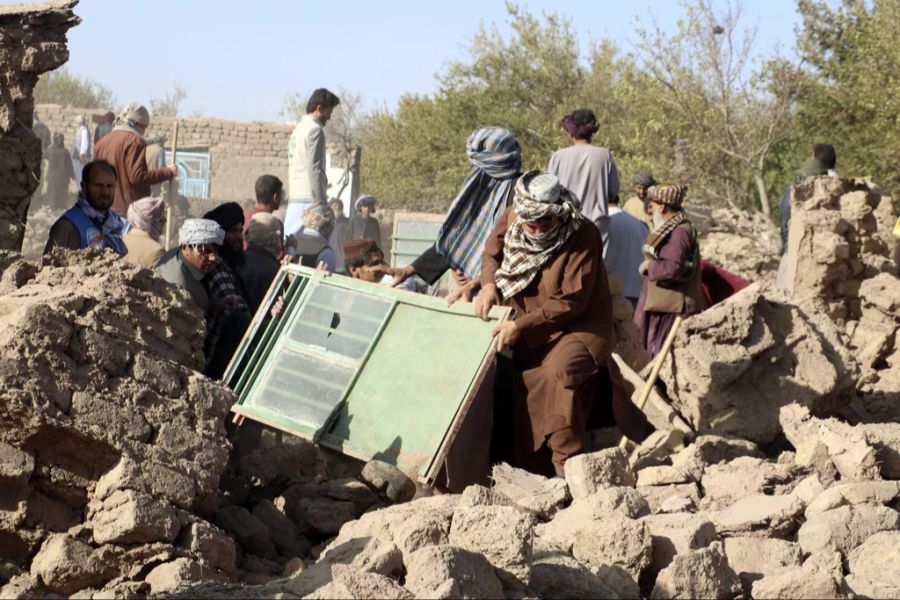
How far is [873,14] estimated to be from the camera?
19.1 metres

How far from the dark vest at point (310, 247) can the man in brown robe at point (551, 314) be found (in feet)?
9.04

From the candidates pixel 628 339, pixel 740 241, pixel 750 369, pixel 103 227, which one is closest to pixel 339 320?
pixel 103 227

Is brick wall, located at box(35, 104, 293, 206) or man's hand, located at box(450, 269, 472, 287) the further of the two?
brick wall, located at box(35, 104, 293, 206)

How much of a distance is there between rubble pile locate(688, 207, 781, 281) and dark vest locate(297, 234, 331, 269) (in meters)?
8.13

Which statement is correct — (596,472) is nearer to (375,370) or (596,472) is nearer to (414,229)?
(375,370)

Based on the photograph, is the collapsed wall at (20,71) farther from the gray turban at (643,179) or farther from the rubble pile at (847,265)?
the rubble pile at (847,265)

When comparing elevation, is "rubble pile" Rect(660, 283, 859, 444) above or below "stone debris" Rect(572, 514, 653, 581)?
above

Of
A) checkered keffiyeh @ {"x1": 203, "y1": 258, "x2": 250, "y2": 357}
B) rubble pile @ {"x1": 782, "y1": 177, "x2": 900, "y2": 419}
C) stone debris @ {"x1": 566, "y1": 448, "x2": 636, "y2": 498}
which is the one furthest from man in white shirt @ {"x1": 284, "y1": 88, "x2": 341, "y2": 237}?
rubble pile @ {"x1": 782, "y1": 177, "x2": 900, "y2": 419}

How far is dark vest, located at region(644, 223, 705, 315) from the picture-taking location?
27.6 feet

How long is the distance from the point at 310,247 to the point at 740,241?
9302 millimetres

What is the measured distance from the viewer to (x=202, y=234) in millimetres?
7027

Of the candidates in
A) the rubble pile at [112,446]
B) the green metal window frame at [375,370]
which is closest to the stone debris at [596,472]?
the green metal window frame at [375,370]

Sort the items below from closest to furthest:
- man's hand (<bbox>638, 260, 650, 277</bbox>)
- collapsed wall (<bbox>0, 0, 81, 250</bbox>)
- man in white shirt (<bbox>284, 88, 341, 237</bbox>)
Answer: collapsed wall (<bbox>0, 0, 81, 250</bbox>) < man's hand (<bbox>638, 260, 650, 277</bbox>) < man in white shirt (<bbox>284, 88, 341, 237</bbox>)

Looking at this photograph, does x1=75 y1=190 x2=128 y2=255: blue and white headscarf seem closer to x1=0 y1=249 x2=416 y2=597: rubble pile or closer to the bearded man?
x1=0 y1=249 x2=416 y2=597: rubble pile
